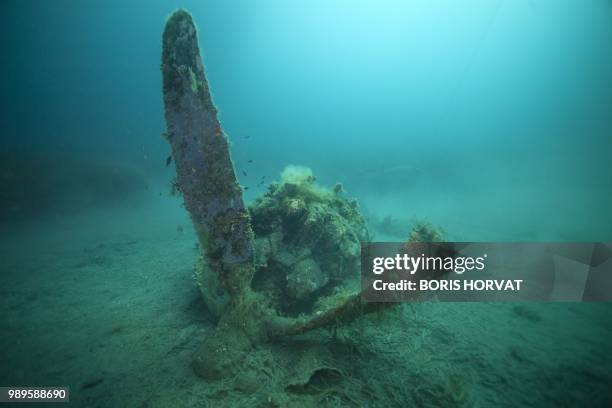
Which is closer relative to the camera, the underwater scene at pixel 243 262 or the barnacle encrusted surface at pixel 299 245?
the underwater scene at pixel 243 262

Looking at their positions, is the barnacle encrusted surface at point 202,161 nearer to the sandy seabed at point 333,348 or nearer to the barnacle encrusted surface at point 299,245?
the barnacle encrusted surface at point 299,245

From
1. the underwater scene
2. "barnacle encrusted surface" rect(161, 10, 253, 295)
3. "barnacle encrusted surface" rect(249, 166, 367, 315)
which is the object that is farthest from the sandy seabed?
"barnacle encrusted surface" rect(161, 10, 253, 295)

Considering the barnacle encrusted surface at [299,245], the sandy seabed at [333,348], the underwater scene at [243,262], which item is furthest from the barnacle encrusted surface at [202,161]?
the sandy seabed at [333,348]

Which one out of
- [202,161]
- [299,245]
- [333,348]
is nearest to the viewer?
[202,161]

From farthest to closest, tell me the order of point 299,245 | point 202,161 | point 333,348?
point 299,245
point 333,348
point 202,161

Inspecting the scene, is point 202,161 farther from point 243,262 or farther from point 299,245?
point 299,245

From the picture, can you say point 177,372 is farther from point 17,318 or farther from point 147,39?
point 147,39

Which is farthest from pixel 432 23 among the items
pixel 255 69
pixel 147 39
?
pixel 147 39

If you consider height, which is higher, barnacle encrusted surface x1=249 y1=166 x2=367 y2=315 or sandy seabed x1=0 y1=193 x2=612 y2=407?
barnacle encrusted surface x1=249 y1=166 x2=367 y2=315

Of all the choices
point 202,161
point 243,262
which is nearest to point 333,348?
point 243,262

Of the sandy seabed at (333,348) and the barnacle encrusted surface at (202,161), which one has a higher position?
the barnacle encrusted surface at (202,161)

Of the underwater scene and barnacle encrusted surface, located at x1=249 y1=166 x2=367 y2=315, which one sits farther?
barnacle encrusted surface, located at x1=249 y1=166 x2=367 y2=315

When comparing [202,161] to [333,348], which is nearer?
[202,161]

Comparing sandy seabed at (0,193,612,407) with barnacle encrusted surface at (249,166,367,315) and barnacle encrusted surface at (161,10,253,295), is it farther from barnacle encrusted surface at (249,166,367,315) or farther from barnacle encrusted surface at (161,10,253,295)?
barnacle encrusted surface at (161,10,253,295)
